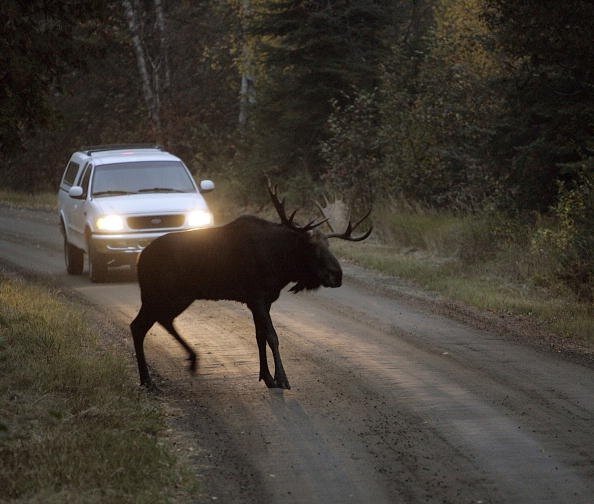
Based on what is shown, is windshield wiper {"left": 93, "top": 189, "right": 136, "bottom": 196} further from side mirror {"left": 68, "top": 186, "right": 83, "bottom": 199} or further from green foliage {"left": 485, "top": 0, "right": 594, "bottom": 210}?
green foliage {"left": 485, "top": 0, "right": 594, "bottom": 210}

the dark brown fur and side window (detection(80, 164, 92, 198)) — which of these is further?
side window (detection(80, 164, 92, 198))

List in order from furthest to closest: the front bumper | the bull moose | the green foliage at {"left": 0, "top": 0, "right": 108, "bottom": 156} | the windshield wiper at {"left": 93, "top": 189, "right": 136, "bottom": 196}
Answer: the windshield wiper at {"left": 93, "top": 189, "right": 136, "bottom": 196} → the front bumper → the green foliage at {"left": 0, "top": 0, "right": 108, "bottom": 156} → the bull moose

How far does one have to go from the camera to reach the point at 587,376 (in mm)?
12062

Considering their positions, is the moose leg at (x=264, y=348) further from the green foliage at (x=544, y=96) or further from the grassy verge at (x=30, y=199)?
the grassy verge at (x=30, y=199)

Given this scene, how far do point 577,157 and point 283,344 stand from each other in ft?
26.8

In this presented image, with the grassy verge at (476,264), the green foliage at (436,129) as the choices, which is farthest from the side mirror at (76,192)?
the green foliage at (436,129)

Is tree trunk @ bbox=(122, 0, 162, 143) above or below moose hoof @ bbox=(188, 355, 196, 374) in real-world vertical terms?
above

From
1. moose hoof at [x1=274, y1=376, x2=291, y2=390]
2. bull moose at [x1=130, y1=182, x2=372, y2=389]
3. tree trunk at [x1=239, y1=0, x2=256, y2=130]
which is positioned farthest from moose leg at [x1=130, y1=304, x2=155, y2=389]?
tree trunk at [x1=239, y1=0, x2=256, y2=130]

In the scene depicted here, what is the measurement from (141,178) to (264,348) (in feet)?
31.9

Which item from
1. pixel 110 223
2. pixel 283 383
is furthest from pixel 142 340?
pixel 110 223

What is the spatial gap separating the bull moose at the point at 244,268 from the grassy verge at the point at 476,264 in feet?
14.1

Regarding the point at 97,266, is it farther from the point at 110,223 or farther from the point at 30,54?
the point at 30,54

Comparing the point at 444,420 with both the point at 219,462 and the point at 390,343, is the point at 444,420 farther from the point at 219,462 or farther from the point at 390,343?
the point at 390,343

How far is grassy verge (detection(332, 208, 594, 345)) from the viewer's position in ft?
53.2
